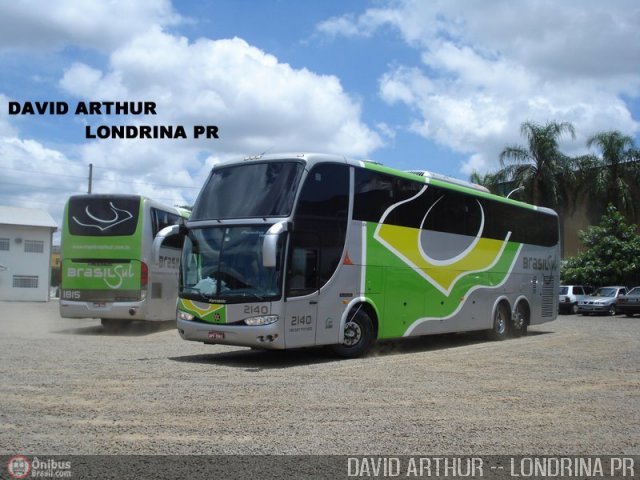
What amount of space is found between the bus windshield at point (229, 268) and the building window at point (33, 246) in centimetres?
4300

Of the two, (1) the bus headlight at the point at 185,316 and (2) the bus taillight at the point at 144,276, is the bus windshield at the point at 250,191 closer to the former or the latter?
(1) the bus headlight at the point at 185,316

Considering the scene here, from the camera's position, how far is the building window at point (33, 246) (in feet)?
169

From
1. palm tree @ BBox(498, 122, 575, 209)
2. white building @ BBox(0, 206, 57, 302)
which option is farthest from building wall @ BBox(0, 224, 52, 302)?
palm tree @ BBox(498, 122, 575, 209)

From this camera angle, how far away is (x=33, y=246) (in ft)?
170

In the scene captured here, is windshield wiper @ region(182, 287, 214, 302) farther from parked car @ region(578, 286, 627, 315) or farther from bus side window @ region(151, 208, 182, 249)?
parked car @ region(578, 286, 627, 315)

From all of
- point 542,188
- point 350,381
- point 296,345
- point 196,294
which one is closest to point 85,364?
point 196,294

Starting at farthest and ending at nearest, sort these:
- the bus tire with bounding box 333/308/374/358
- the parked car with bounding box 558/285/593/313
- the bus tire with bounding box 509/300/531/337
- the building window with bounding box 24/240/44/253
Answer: the building window with bounding box 24/240/44/253 → the parked car with bounding box 558/285/593/313 → the bus tire with bounding box 509/300/531/337 → the bus tire with bounding box 333/308/374/358

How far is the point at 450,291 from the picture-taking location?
16.1 meters

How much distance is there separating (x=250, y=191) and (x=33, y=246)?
43891mm

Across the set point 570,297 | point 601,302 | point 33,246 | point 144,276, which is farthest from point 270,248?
point 33,246

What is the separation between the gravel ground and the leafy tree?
26870 mm

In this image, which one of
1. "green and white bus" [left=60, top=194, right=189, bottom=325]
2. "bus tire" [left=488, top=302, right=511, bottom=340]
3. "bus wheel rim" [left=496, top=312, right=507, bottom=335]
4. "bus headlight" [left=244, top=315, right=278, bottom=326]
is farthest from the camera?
"bus wheel rim" [left=496, top=312, right=507, bottom=335]

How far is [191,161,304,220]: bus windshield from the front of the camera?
12086 mm

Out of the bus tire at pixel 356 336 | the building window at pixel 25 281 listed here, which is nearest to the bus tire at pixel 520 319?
the bus tire at pixel 356 336
